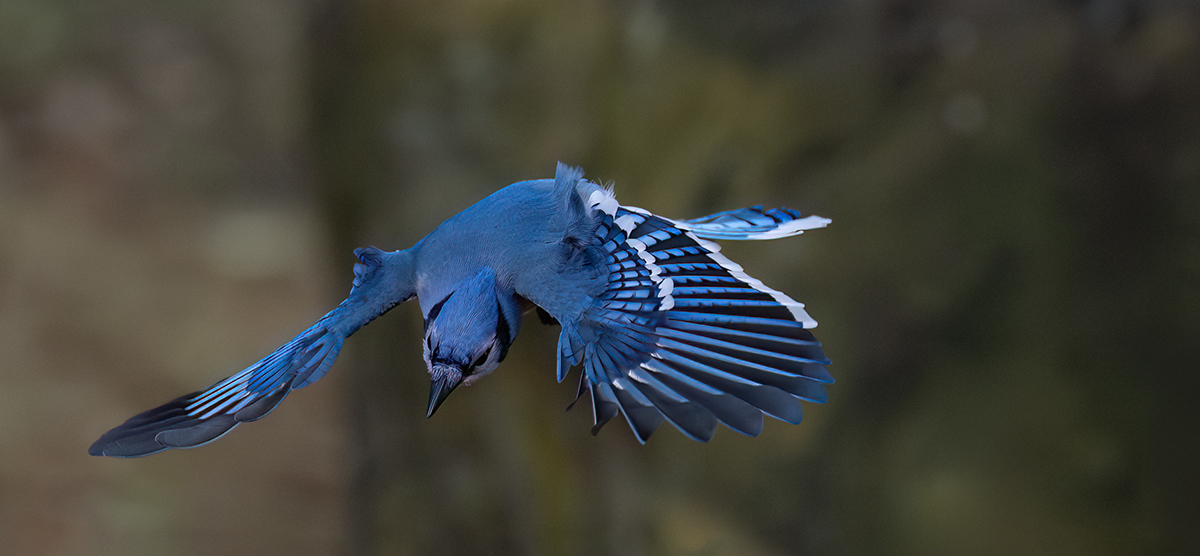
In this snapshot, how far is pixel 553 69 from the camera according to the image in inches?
62.3

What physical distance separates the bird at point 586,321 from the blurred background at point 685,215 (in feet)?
1.25

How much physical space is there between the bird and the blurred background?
381 millimetres

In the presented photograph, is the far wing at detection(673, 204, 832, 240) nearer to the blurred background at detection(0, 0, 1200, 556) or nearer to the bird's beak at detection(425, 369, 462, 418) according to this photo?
the blurred background at detection(0, 0, 1200, 556)

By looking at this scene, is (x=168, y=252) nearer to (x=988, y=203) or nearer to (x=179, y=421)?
(x=179, y=421)

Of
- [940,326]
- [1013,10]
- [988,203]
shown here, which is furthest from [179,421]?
[1013,10]

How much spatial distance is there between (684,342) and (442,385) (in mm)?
311

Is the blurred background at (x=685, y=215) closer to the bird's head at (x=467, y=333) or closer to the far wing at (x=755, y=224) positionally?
the far wing at (x=755, y=224)

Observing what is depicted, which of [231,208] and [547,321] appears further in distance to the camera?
[231,208]

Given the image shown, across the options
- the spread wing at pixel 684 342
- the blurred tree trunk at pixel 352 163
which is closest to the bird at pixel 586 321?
the spread wing at pixel 684 342

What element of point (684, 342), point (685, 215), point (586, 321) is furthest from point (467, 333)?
point (685, 215)

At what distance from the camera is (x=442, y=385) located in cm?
102

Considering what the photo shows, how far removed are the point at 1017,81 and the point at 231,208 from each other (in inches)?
61.1

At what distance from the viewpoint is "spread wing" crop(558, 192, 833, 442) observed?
86 centimetres

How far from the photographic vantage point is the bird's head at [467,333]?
1.03 meters
